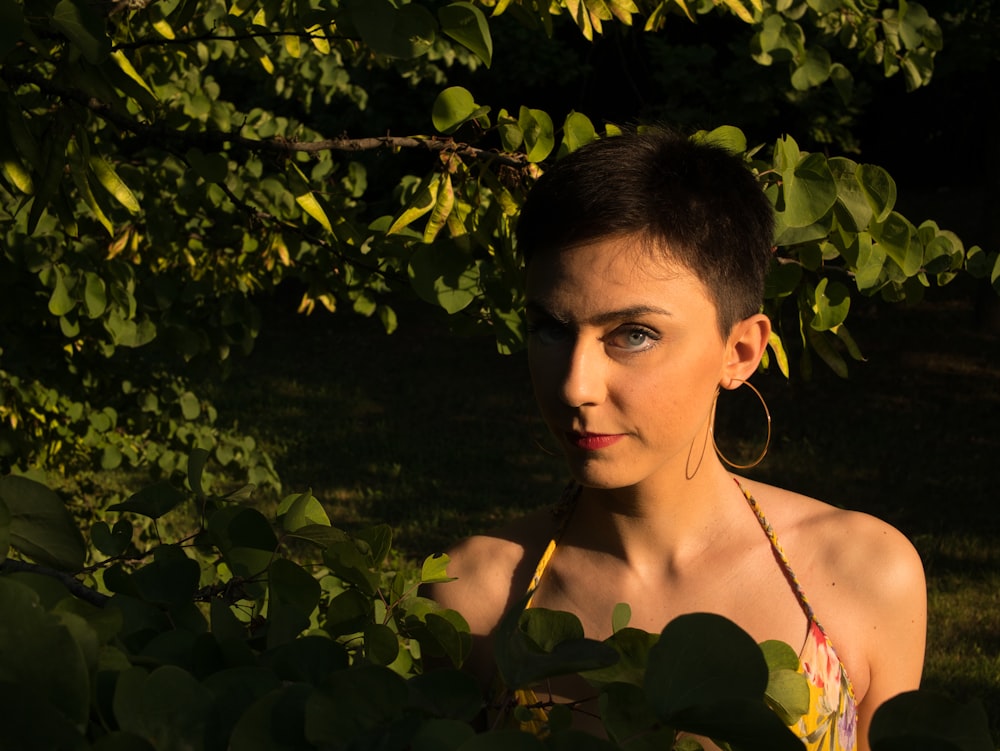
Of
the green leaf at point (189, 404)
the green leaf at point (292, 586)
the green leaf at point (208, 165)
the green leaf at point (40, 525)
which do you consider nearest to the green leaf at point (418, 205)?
the green leaf at point (208, 165)

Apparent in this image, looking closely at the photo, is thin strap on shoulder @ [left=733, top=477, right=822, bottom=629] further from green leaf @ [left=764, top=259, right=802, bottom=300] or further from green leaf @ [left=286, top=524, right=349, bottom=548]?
green leaf @ [left=286, top=524, right=349, bottom=548]

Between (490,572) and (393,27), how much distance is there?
827mm

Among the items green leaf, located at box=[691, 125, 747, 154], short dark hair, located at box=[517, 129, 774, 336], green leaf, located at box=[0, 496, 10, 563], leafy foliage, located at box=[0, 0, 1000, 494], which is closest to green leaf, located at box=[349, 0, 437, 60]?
leafy foliage, located at box=[0, 0, 1000, 494]

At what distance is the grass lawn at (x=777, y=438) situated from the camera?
6.03 metres

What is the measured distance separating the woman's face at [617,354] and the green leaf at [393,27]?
0.34 metres

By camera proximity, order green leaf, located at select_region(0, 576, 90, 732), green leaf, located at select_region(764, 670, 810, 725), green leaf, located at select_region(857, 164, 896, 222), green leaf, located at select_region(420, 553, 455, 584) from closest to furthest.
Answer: green leaf, located at select_region(0, 576, 90, 732), green leaf, located at select_region(764, 670, 810, 725), green leaf, located at select_region(420, 553, 455, 584), green leaf, located at select_region(857, 164, 896, 222)

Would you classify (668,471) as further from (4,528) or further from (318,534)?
(4,528)

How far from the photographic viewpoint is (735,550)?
1.72 m

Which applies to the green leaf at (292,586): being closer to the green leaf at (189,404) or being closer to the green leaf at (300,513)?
the green leaf at (300,513)

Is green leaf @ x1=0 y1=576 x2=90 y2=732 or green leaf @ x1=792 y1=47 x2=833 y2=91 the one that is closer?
green leaf @ x1=0 y1=576 x2=90 y2=732

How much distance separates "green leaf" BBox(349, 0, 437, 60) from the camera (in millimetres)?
1410

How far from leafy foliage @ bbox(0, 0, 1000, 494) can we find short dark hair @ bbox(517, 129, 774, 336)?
0.16 meters

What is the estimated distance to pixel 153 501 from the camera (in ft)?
3.81

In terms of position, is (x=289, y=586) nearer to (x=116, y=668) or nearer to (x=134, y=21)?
(x=116, y=668)
